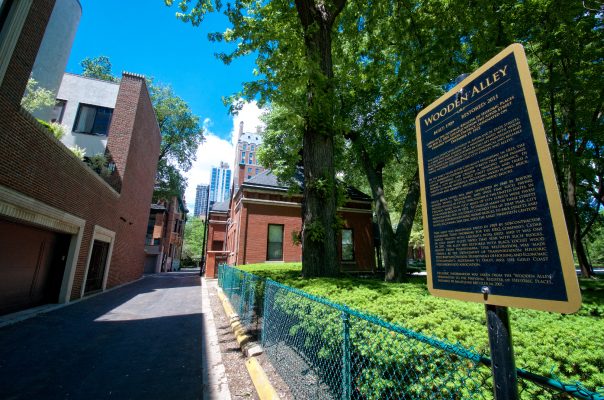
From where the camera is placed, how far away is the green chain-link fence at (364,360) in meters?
1.81

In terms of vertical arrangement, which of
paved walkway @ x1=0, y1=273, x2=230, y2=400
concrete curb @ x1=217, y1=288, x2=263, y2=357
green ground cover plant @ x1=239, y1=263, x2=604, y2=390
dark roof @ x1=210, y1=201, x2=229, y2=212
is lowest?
paved walkway @ x1=0, y1=273, x2=230, y2=400

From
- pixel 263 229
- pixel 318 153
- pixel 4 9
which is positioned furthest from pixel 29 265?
pixel 263 229

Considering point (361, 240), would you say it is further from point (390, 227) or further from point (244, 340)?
point (244, 340)

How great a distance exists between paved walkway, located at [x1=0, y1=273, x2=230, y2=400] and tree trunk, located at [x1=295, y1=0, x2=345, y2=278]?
10.5 ft

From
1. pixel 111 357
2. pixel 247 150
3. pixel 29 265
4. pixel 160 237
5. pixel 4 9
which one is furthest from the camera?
pixel 247 150

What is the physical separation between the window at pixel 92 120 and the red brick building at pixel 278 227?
10.2 meters

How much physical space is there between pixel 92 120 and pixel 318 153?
62.5ft

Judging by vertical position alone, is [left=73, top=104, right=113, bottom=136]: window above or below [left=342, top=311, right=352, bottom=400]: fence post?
above

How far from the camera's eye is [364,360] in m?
2.74

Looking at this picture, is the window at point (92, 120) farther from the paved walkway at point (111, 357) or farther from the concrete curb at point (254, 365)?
the concrete curb at point (254, 365)

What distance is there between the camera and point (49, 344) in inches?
240

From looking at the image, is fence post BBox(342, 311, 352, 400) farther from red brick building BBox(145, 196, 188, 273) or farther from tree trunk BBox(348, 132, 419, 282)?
red brick building BBox(145, 196, 188, 273)

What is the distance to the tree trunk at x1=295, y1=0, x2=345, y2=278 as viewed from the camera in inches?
278

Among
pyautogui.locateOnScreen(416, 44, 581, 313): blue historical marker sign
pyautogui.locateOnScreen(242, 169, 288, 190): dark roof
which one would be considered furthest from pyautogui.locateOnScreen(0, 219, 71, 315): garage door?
pyautogui.locateOnScreen(416, 44, 581, 313): blue historical marker sign
